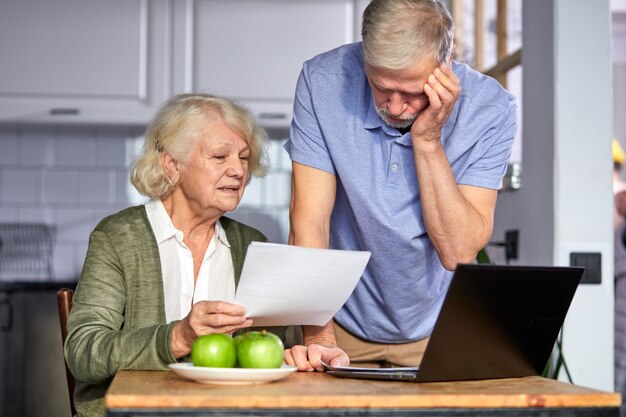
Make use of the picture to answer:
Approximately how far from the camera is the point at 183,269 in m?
1.96

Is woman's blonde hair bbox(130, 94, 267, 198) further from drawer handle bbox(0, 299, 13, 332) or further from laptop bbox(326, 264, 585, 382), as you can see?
A: drawer handle bbox(0, 299, 13, 332)

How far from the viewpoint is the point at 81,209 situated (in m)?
4.17

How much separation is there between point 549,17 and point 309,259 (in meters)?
1.53

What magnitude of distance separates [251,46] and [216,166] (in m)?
1.97

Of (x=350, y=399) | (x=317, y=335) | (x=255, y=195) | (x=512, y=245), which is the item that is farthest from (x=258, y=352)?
(x=255, y=195)

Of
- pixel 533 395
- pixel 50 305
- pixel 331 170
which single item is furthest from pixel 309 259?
pixel 50 305

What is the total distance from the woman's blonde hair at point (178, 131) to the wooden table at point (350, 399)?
0.67m

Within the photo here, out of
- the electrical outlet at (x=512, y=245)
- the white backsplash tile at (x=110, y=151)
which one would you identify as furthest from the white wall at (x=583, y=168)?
the white backsplash tile at (x=110, y=151)

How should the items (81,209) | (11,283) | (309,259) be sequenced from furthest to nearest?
1. (81,209)
2. (11,283)
3. (309,259)

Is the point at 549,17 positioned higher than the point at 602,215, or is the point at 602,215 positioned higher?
the point at 549,17

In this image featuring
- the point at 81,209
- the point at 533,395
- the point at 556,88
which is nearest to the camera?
the point at 533,395

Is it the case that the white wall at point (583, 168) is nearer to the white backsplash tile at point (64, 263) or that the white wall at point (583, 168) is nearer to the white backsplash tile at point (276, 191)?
the white backsplash tile at point (276, 191)

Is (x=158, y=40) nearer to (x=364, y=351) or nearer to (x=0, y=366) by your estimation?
(x=0, y=366)

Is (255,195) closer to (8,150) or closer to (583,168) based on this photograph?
(8,150)
